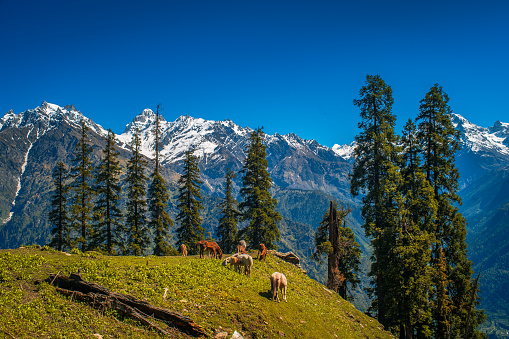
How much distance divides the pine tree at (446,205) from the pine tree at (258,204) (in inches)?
721

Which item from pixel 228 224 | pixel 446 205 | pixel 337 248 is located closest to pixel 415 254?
pixel 446 205

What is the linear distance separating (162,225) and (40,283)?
1159 inches

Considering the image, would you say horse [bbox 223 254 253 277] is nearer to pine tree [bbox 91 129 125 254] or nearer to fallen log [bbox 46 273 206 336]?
fallen log [bbox 46 273 206 336]

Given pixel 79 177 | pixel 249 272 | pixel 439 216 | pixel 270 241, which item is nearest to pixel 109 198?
pixel 79 177

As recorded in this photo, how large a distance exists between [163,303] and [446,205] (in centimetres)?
2537

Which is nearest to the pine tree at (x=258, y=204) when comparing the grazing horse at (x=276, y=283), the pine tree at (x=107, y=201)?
the pine tree at (x=107, y=201)

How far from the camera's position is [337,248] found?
31.2 metres

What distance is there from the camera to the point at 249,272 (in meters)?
21.0

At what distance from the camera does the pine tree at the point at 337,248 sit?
3114 centimetres

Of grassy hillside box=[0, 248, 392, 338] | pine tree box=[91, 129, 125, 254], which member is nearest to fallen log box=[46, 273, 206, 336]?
grassy hillside box=[0, 248, 392, 338]

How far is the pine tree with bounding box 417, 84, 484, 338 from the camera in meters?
26.3

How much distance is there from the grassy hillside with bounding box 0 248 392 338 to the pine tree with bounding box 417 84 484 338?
822 cm

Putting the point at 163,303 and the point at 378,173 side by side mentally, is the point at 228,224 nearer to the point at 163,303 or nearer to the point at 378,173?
the point at 378,173

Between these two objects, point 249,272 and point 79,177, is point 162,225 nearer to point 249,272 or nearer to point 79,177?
point 79,177
